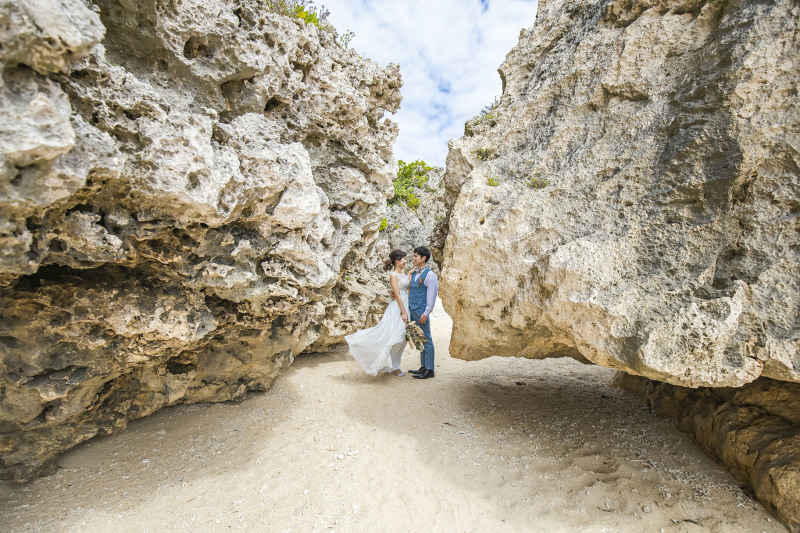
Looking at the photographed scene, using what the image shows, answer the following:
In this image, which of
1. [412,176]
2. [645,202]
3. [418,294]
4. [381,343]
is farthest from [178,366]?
[412,176]

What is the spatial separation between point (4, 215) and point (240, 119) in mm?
2161

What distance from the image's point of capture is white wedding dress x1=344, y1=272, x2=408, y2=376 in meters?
7.02

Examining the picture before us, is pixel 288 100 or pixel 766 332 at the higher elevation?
pixel 288 100

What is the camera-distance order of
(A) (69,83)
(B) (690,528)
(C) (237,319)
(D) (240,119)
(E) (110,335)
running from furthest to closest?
1. (C) (237,319)
2. (D) (240,119)
3. (E) (110,335)
4. (B) (690,528)
5. (A) (69,83)

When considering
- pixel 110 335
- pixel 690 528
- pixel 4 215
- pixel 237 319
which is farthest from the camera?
pixel 237 319

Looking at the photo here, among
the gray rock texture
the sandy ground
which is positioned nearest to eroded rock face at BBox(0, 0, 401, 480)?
the sandy ground

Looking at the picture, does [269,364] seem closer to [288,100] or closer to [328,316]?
[328,316]

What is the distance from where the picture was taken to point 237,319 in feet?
14.9

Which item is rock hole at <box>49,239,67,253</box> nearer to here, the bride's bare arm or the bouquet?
the bride's bare arm

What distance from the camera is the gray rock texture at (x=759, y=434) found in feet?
10.9

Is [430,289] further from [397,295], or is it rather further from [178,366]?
[178,366]

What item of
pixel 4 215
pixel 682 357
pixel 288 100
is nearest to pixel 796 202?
pixel 682 357

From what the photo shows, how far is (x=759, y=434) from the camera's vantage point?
3721 millimetres

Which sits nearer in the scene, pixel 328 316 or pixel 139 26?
pixel 139 26
